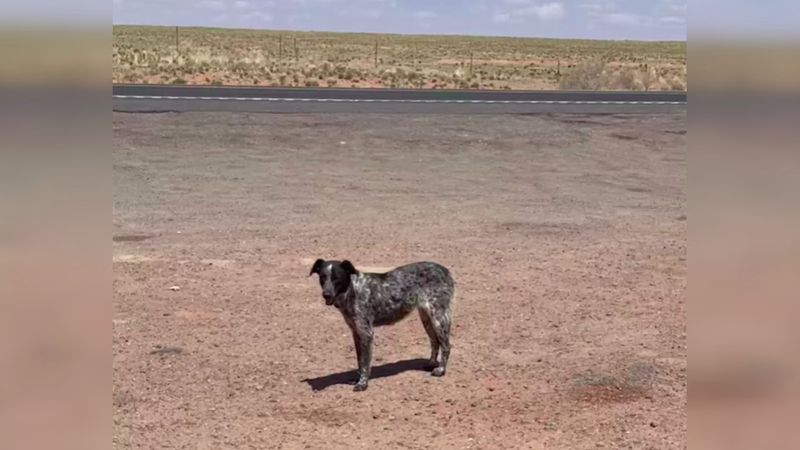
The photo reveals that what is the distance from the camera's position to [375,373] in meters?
7.94

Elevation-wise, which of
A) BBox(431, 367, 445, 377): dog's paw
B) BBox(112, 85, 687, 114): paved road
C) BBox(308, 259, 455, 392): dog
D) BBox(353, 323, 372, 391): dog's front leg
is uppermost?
BBox(112, 85, 687, 114): paved road

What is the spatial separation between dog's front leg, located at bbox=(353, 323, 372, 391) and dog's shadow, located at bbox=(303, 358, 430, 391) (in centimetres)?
20

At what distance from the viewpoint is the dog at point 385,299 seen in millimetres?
7277

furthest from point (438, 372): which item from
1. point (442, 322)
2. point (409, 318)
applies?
point (409, 318)

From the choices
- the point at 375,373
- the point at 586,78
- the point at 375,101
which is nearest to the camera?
the point at 375,373

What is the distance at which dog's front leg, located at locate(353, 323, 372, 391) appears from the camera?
7.43m

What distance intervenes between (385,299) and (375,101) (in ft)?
82.6

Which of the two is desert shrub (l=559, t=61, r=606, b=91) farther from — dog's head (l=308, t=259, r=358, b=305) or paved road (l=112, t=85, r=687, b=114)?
dog's head (l=308, t=259, r=358, b=305)

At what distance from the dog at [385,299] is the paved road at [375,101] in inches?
798

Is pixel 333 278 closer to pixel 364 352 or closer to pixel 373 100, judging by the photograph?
pixel 364 352

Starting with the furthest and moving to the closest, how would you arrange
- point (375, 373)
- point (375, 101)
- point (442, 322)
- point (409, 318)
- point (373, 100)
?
point (373, 100) → point (375, 101) → point (409, 318) → point (375, 373) → point (442, 322)

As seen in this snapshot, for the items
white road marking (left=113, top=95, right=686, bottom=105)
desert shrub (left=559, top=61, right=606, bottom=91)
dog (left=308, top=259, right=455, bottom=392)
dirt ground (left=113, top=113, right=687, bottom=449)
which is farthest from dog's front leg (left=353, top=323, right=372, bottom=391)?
desert shrub (left=559, top=61, right=606, bottom=91)
